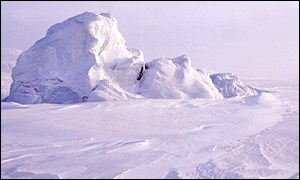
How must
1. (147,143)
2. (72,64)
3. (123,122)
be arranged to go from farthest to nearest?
(72,64) < (123,122) < (147,143)

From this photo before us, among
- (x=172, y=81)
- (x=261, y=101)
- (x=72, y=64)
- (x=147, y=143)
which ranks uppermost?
(x=147, y=143)

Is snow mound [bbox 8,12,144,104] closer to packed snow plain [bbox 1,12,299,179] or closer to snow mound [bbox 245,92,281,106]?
packed snow plain [bbox 1,12,299,179]

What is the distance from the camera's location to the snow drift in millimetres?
15328

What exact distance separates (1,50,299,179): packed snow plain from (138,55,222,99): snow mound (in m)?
5.17

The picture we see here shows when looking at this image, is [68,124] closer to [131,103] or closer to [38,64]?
[131,103]

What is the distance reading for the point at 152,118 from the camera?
29.3 feet

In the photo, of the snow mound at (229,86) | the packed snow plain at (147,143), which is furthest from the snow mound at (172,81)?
the packed snow plain at (147,143)

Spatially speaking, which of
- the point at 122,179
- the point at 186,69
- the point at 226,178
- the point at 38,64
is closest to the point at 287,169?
the point at 226,178

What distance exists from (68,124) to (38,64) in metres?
8.86

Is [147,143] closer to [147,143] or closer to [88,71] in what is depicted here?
[147,143]

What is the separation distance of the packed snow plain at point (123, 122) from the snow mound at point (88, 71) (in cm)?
4

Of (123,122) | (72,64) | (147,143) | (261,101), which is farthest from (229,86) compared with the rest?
(147,143)

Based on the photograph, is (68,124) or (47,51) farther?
(47,51)

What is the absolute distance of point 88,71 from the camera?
606 inches
